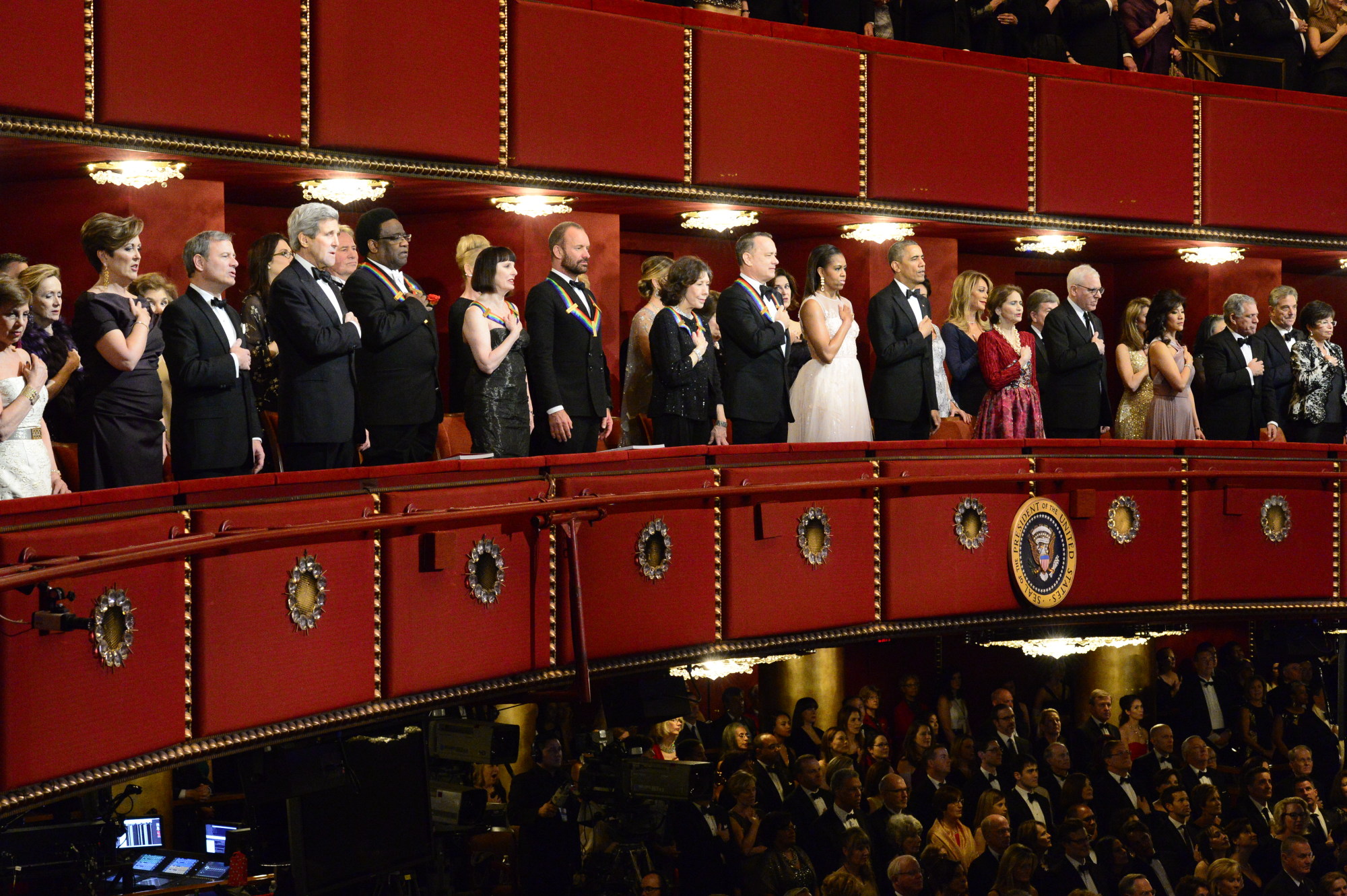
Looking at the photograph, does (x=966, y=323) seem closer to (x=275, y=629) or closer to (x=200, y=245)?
(x=200, y=245)

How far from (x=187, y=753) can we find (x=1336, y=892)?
6.36 meters

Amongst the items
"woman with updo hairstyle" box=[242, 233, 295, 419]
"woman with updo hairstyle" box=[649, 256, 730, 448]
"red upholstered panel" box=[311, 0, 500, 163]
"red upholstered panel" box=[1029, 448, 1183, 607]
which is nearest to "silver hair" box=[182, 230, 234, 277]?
"woman with updo hairstyle" box=[242, 233, 295, 419]

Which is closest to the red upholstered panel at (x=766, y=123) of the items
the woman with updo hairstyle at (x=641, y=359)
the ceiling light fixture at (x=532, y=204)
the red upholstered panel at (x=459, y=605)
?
the ceiling light fixture at (x=532, y=204)

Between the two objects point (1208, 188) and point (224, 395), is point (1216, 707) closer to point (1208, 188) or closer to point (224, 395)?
point (1208, 188)

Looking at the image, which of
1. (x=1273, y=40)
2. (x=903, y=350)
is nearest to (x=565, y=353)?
(x=903, y=350)

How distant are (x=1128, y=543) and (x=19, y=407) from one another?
20.6ft

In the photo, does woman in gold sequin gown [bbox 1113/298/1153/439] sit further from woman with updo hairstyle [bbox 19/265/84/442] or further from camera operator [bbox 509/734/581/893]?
woman with updo hairstyle [bbox 19/265/84/442]

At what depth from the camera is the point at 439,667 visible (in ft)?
21.1

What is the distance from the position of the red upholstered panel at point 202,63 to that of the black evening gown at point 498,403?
5.26ft

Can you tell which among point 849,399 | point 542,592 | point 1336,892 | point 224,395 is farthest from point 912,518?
point 224,395

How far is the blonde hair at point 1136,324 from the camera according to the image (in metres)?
9.77

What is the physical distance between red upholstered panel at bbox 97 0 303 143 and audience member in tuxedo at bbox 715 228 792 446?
2196mm

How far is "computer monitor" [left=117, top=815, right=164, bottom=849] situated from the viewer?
938cm

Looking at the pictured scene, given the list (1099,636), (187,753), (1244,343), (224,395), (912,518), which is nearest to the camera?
(187,753)
